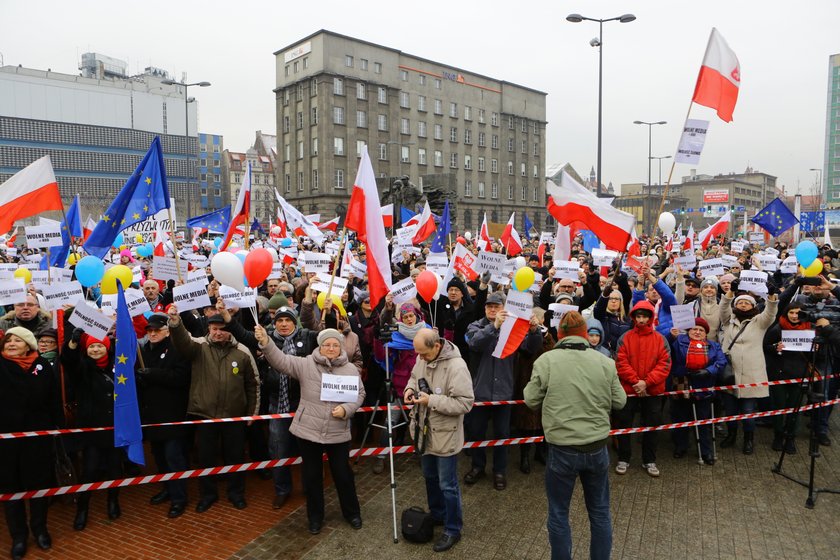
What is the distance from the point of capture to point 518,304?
17.5 ft

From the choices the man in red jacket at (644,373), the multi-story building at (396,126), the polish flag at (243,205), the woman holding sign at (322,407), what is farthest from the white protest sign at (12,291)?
the multi-story building at (396,126)

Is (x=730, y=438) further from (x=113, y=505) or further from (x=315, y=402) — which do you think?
(x=113, y=505)

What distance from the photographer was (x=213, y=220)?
1421 centimetres

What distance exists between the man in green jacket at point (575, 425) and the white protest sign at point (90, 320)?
366 cm

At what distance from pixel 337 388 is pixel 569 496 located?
2.06m

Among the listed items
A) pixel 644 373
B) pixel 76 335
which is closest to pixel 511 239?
pixel 644 373

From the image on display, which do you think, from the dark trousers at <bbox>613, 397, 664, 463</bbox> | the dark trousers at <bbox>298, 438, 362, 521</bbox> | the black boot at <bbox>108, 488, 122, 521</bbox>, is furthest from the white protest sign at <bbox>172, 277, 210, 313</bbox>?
the dark trousers at <bbox>613, 397, 664, 463</bbox>

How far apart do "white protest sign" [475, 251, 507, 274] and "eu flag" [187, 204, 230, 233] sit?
27.2 ft

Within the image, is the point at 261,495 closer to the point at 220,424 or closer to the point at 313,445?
the point at 220,424

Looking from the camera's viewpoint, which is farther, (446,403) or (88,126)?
(88,126)

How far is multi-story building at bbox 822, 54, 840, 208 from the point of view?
97.1 metres

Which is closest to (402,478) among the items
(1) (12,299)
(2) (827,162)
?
(1) (12,299)

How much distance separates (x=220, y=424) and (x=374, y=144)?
59.8 m

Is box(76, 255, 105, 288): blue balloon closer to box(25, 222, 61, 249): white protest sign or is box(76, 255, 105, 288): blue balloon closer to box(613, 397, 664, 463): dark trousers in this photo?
box(25, 222, 61, 249): white protest sign
